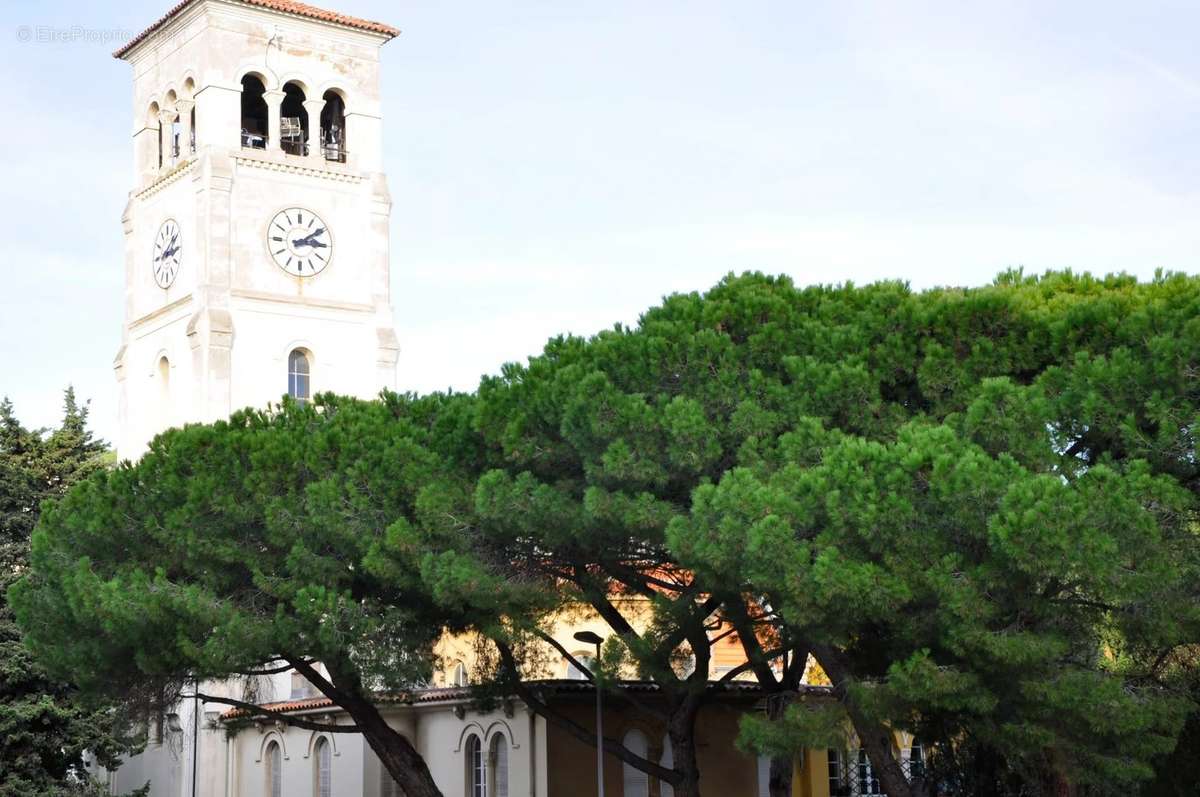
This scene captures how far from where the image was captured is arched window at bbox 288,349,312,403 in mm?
46906

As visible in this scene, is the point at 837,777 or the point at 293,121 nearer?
the point at 837,777

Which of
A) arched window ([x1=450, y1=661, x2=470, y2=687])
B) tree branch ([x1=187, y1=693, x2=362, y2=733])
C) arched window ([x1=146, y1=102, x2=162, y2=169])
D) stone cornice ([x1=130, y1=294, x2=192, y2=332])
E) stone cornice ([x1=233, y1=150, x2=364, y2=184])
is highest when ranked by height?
arched window ([x1=146, y1=102, x2=162, y2=169])

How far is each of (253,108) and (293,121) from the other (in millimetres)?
1257

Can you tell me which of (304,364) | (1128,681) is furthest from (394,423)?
(304,364)

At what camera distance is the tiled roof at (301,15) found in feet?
157

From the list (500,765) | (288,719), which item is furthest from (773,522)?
(500,765)

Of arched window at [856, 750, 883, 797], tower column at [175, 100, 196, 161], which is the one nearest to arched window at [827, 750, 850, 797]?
arched window at [856, 750, 883, 797]

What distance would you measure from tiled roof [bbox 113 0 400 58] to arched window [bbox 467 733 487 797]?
2050cm

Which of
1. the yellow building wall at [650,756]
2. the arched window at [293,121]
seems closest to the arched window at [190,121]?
the arched window at [293,121]

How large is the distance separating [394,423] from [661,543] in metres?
5.50

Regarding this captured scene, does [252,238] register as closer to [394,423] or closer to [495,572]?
[394,423]

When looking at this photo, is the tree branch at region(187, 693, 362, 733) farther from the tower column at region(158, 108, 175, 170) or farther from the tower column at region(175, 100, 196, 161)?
the tower column at region(158, 108, 175, 170)

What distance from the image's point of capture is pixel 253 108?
1938 inches

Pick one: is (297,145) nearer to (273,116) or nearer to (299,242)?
(273,116)
